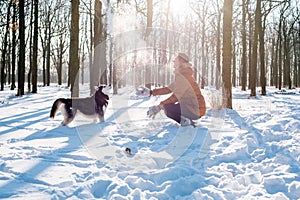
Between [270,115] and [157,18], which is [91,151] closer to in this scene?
[270,115]

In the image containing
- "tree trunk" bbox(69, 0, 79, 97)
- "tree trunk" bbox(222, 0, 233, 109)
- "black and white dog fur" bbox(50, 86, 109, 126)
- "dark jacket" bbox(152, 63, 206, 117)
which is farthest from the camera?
"tree trunk" bbox(222, 0, 233, 109)

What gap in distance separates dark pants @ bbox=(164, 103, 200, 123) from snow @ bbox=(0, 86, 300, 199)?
25cm

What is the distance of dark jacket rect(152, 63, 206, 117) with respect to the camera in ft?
Result: 18.9

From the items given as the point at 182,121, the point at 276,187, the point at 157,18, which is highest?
the point at 157,18

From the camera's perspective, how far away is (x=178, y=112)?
5.87 meters

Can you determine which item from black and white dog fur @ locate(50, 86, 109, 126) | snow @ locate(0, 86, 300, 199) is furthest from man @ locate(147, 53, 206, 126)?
black and white dog fur @ locate(50, 86, 109, 126)

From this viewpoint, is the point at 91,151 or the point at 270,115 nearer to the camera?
the point at 91,151

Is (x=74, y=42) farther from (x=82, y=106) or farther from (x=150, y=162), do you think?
(x=150, y=162)

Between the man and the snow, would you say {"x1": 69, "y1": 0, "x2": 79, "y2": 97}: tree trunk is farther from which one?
the man

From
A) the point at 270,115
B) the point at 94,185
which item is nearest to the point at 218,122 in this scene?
the point at 270,115

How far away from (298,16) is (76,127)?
29.3 m

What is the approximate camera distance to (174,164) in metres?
3.46

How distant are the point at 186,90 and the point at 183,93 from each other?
0.09 m

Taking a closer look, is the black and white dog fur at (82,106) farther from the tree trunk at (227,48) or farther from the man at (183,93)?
the tree trunk at (227,48)
